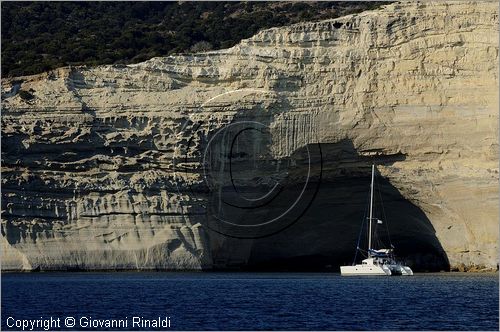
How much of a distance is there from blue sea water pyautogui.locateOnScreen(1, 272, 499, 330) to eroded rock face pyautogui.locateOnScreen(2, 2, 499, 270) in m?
1.96

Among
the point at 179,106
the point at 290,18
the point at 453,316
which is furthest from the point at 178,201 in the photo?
the point at 290,18

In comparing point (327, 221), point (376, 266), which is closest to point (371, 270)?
point (376, 266)

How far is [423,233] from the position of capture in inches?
1724

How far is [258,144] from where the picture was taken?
4222 cm

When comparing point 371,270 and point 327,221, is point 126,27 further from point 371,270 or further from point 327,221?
point 371,270

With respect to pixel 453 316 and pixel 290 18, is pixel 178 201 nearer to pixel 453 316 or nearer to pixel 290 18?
pixel 453 316

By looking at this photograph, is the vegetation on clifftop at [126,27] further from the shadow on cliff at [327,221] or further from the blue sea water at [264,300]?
the blue sea water at [264,300]

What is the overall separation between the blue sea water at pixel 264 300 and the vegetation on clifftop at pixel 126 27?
17.3m

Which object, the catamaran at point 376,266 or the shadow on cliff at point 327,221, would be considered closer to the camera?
the catamaran at point 376,266

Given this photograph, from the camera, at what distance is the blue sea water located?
88.7 feet

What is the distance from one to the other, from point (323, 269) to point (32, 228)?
11119mm

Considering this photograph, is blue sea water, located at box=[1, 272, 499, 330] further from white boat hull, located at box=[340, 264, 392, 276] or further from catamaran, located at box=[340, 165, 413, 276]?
white boat hull, located at box=[340, 264, 392, 276]

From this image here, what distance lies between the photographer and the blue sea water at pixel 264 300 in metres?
27.0

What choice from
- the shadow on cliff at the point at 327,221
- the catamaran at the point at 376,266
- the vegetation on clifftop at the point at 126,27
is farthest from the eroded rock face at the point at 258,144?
the vegetation on clifftop at the point at 126,27
